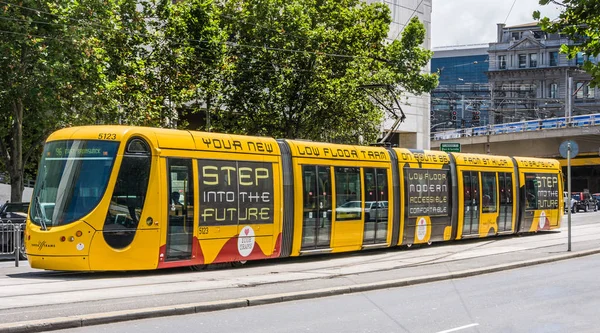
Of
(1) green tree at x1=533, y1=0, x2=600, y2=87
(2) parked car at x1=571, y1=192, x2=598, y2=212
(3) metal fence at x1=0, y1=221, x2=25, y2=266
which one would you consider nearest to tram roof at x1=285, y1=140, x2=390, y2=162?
(3) metal fence at x1=0, y1=221, x2=25, y2=266

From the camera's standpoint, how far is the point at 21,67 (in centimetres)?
2577

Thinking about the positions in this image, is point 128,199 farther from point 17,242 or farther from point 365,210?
point 365,210

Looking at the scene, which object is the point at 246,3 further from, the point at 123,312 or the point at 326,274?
the point at 123,312

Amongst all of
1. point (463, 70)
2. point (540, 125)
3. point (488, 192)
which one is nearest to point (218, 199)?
point (488, 192)

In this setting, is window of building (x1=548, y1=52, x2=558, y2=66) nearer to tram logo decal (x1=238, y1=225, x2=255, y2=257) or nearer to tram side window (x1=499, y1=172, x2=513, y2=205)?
tram side window (x1=499, y1=172, x2=513, y2=205)

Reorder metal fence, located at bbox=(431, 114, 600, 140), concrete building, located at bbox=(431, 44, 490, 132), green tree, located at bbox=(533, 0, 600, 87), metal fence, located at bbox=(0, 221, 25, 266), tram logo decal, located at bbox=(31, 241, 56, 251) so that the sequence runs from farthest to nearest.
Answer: concrete building, located at bbox=(431, 44, 490, 132) → metal fence, located at bbox=(431, 114, 600, 140) → metal fence, located at bbox=(0, 221, 25, 266) → tram logo decal, located at bbox=(31, 241, 56, 251) → green tree, located at bbox=(533, 0, 600, 87)

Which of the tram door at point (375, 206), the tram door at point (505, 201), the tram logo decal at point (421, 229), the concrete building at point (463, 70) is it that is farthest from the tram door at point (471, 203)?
the concrete building at point (463, 70)

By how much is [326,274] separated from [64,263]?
17.0ft

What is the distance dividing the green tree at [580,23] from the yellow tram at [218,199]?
868 centimetres

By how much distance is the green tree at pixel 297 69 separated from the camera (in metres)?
33.8

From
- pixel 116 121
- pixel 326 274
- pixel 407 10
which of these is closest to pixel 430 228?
pixel 326 274

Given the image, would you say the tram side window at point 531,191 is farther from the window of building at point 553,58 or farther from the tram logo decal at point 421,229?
the window of building at point 553,58

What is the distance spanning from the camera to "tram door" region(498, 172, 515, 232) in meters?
28.6

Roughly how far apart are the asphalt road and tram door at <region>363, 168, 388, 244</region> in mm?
5908
